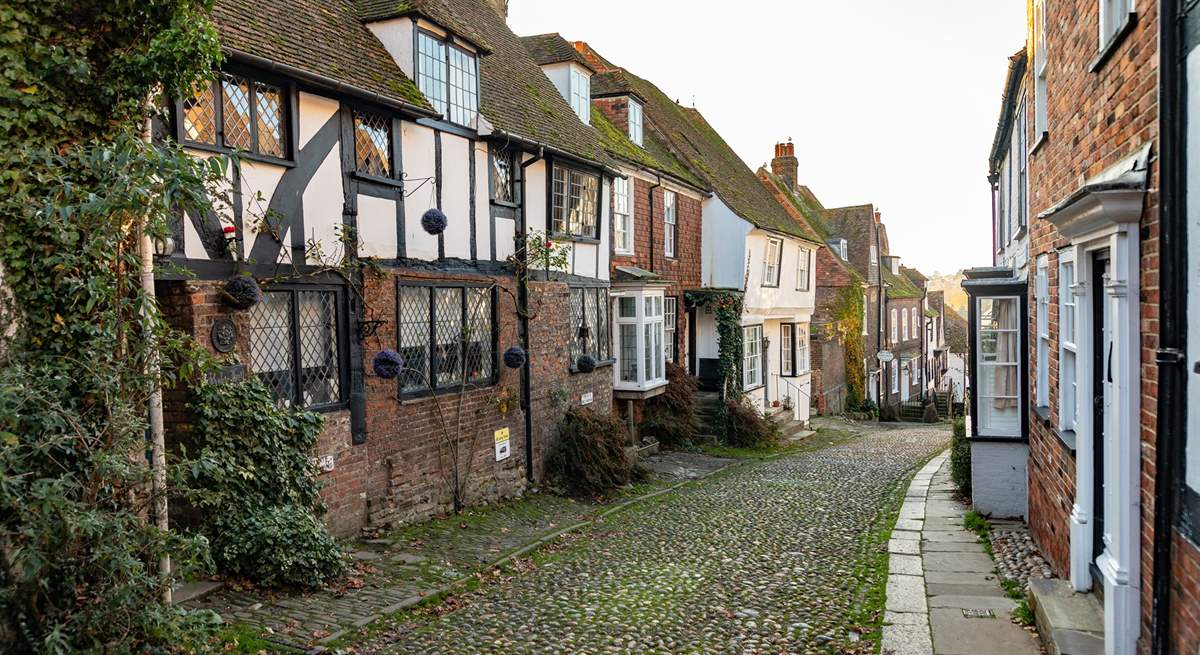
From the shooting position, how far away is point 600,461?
46.2 feet

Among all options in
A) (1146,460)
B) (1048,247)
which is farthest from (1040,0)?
(1146,460)

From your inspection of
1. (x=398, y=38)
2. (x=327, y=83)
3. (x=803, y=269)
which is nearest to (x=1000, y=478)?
(x=327, y=83)

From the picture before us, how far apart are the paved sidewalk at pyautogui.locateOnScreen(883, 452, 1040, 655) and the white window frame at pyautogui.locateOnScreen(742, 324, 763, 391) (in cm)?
1080

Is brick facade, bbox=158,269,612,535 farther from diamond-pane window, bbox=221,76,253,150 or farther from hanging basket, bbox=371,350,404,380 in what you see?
diamond-pane window, bbox=221,76,253,150

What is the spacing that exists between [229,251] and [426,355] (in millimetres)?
3529

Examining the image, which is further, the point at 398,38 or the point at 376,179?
the point at 398,38

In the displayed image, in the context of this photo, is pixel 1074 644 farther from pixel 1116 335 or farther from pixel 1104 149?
pixel 1104 149

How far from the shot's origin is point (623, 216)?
18.5 metres

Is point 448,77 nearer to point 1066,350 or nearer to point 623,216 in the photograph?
point 623,216

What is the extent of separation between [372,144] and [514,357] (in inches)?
157

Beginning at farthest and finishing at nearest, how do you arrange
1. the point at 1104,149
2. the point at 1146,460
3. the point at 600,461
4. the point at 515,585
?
the point at 600,461, the point at 515,585, the point at 1104,149, the point at 1146,460

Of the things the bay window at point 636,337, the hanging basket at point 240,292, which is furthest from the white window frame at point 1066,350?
the bay window at point 636,337

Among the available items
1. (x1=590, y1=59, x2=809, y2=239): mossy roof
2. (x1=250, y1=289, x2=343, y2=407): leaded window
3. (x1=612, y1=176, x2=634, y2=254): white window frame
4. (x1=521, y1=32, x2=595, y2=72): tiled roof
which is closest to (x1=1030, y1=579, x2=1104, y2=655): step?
(x1=250, y1=289, x2=343, y2=407): leaded window

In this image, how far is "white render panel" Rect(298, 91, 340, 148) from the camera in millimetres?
9141
